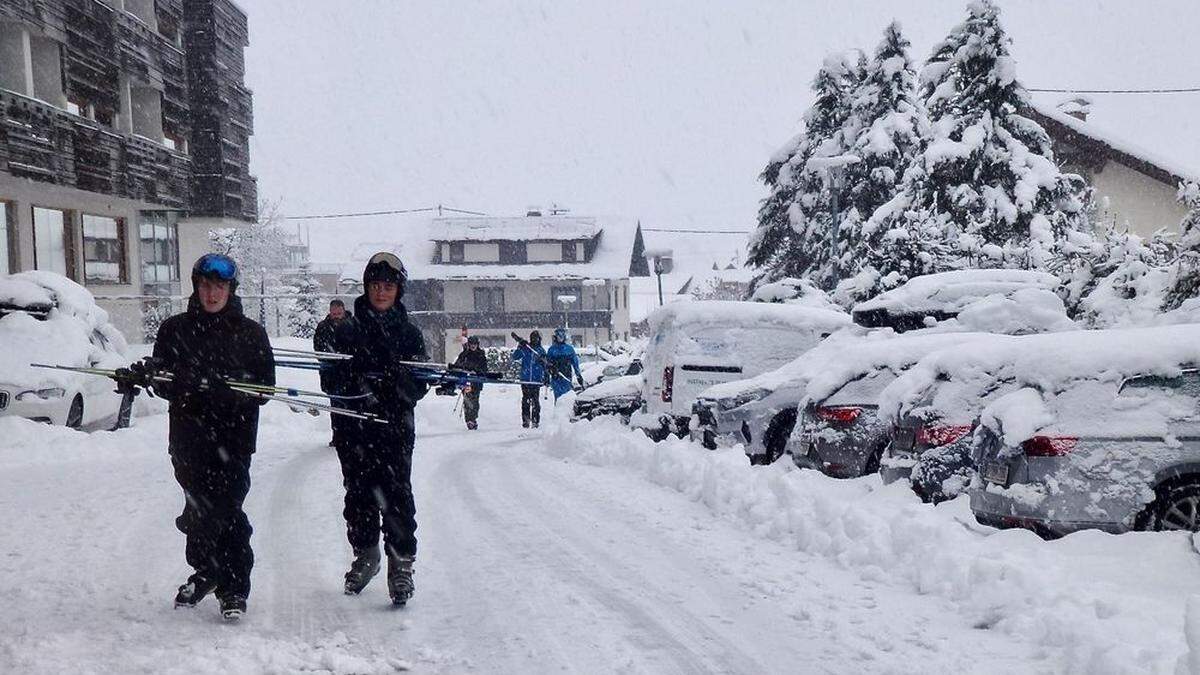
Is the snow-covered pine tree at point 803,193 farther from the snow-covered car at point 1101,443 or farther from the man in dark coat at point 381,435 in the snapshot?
the man in dark coat at point 381,435

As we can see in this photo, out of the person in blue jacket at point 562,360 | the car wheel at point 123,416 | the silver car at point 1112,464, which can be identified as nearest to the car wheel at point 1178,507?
the silver car at point 1112,464

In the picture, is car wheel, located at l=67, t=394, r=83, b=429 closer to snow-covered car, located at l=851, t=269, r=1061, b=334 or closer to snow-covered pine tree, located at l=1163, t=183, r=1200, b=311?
snow-covered car, located at l=851, t=269, r=1061, b=334

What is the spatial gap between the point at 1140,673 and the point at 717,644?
1.81 m

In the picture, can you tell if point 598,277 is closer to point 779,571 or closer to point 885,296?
point 885,296

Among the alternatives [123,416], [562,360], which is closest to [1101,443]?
[123,416]

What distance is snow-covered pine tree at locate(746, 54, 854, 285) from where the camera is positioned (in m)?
33.2

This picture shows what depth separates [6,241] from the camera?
915 inches

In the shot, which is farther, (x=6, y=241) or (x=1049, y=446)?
(x=6, y=241)

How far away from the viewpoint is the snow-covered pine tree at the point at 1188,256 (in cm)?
1212

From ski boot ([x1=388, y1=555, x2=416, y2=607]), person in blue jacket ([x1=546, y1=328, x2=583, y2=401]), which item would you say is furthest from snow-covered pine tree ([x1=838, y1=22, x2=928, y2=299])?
ski boot ([x1=388, y1=555, x2=416, y2=607])

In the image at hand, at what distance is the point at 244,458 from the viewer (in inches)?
217

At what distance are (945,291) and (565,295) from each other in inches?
1806

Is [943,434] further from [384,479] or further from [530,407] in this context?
[530,407]

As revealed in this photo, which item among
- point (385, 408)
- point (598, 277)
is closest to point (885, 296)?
point (385, 408)
